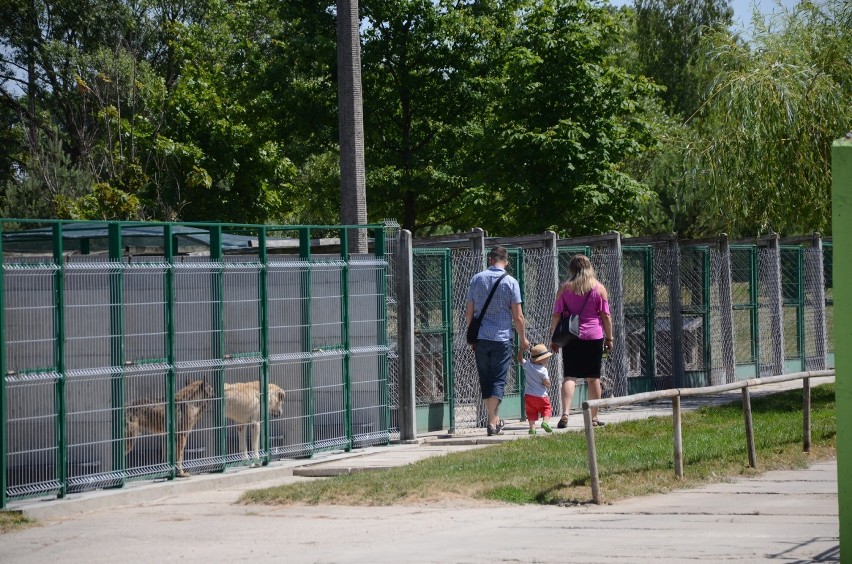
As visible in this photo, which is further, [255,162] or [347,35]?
[255,162]

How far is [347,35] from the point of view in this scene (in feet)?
54.5

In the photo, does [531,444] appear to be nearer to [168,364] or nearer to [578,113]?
[168,364]

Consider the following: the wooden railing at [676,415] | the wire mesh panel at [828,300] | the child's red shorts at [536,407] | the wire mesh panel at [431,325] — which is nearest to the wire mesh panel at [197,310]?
the wire mesh panel at [431,325]

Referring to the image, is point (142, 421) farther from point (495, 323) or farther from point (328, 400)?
point (495, 323)

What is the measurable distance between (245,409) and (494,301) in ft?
9.90

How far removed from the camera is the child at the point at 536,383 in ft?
45.1

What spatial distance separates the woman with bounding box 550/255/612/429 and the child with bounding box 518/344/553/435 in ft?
0.91

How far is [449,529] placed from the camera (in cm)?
846

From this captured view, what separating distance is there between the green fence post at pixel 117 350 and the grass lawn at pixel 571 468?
1.26 meters

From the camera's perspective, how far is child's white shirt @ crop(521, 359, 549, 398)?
13.7 metres

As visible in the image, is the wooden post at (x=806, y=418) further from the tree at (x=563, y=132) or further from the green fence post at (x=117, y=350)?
the tree at (x=563, y=132)

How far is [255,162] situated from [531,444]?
2305cm

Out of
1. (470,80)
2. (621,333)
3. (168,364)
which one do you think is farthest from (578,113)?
(168,364)

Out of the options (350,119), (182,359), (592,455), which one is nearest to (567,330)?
(182,359)
